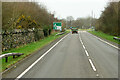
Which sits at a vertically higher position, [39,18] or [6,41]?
[39,18]

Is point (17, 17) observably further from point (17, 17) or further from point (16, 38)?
point (16, 38)

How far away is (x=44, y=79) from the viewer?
6.63 m

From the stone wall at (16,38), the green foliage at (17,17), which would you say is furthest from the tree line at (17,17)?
the stone wall at (16,38)

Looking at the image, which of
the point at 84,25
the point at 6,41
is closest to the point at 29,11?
the point at 6,41

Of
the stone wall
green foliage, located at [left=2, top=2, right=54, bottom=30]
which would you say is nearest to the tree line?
green foliage, located at [left=2, top=2, right=54, bottom=30]

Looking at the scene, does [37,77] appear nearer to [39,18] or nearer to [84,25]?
[39,18]

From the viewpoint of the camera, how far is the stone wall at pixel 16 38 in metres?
15.5

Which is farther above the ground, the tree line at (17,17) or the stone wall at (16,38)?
the tree line at (17,17)

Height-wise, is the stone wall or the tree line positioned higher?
the tree line

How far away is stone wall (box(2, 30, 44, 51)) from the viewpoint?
15453mm

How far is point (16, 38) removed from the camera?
18.4 meters

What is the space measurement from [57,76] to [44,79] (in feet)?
2.30

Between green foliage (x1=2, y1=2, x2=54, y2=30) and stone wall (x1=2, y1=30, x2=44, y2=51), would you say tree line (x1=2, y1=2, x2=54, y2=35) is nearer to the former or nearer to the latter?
green foliage (x1=2, y1=2, x2=54, y2=30)

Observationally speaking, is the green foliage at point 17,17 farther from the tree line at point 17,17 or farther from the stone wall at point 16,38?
the stone wall at point 16,38
